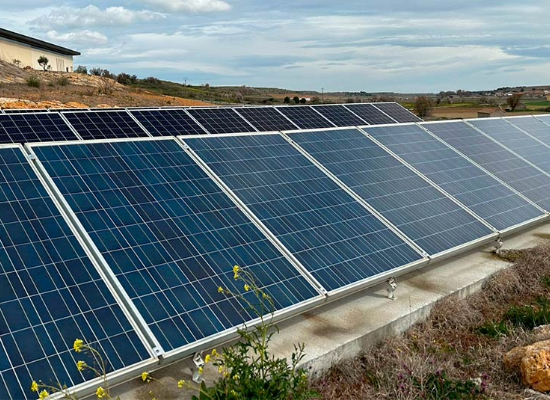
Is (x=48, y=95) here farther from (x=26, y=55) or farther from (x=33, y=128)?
(x=26, y=55)

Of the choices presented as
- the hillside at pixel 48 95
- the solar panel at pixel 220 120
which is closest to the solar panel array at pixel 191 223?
the solar panel at pixel 220 120

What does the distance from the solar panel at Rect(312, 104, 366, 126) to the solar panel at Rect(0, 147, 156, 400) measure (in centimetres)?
1822

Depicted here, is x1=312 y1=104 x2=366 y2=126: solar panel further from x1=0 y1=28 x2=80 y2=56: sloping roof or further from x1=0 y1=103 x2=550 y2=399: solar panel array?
x1=0 y1=28 x2=80 y2=56: sloping roof

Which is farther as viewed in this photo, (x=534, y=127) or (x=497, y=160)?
(x=534, y=127)

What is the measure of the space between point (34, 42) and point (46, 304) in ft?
359

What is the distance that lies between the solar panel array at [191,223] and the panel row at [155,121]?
9 centimetres

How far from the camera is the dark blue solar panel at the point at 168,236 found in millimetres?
7945

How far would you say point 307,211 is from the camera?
11.4 metres

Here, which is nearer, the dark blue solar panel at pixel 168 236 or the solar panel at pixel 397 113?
the dark blue solar panel at pixel 168 236

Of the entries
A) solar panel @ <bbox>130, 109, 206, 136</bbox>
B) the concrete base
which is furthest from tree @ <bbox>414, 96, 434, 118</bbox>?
the concrete base

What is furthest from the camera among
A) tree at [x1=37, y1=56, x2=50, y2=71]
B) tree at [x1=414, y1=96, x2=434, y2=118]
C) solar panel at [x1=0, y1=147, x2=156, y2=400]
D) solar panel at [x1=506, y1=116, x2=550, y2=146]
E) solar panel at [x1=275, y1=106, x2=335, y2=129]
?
tree at [x1=37, y1=56, x2=50, y2=71]

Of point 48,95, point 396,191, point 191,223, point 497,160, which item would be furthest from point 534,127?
point 48,95

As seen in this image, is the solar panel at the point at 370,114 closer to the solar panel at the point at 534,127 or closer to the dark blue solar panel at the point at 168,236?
the solar panel at the point at 534,127

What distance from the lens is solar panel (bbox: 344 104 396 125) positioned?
2758 centimetres
